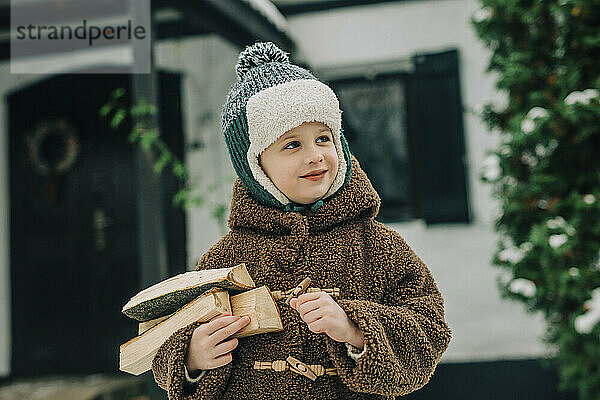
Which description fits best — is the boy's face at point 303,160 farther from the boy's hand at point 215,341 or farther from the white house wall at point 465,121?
the white house wall at point 465,121

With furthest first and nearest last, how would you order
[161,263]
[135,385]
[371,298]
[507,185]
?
1. [135,385]
2. [507,185]
3. [161,263]
4. [371,298]

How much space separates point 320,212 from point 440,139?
10.9 ft

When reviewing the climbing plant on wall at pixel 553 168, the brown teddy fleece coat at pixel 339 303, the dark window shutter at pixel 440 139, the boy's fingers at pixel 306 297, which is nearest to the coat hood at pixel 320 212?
the brown teddy fleece coat at pixel 339 303

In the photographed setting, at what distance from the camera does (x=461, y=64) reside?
4.54m

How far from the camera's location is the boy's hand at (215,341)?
1127 mm

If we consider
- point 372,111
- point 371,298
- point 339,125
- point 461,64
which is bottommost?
point 371,298

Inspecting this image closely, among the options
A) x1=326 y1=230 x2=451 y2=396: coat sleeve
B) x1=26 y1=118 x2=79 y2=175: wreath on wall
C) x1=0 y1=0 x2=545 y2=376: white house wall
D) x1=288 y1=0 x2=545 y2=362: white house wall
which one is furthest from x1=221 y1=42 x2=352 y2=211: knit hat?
x1=26 y1=118 x2=79 y2=175: wreath on wall

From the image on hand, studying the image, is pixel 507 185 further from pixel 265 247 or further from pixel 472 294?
pixel 265 247

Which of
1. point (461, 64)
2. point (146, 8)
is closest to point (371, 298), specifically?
point (146, 8)

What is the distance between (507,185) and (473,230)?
2.48 ft

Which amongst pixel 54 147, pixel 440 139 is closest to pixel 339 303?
pixel 440 139

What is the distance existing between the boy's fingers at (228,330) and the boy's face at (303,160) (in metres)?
0.26

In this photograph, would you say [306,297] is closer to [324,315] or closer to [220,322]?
[324,315]

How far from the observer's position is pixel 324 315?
107 centimetres
